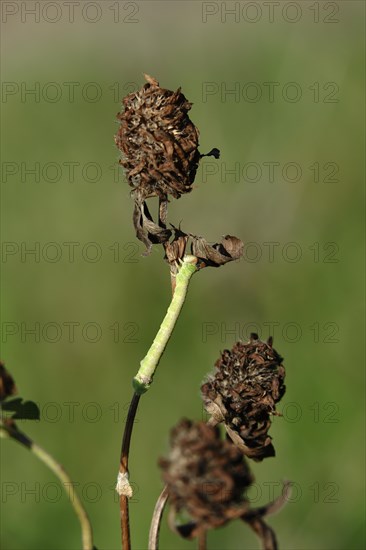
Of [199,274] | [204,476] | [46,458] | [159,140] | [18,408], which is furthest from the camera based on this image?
[199,274]

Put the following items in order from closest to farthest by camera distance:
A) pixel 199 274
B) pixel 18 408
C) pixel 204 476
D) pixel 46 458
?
pixel 204 476, pixel 46 458, pixel 18 408, pixel 199 274

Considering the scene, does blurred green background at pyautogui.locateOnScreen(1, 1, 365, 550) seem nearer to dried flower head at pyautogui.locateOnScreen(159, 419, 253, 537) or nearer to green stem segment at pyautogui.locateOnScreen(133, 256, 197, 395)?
green stem segment at pyautogui.locateOnScreen(133, 256, 197, 395)

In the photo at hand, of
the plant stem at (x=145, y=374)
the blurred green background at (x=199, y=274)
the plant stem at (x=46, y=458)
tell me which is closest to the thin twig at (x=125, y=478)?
the plant stem at (x=145, y=374)

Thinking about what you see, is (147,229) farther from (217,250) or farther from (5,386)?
(5,386)

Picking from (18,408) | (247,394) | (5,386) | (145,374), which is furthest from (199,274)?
(5,386)

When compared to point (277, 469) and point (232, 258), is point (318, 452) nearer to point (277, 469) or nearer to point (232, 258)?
point (277, 469)

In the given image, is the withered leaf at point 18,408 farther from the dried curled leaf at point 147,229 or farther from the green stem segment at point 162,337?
the dried curled leaf at point 147,229

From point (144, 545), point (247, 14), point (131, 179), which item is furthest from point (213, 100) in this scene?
point (131, 179)
